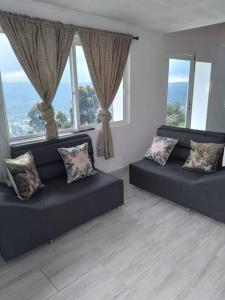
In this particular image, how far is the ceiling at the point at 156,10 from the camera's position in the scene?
8.37 feet

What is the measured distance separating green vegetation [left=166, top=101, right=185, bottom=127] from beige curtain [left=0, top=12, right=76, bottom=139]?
2.68 meters

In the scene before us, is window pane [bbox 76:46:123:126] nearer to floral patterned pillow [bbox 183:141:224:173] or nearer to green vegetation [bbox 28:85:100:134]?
green vegetation [bbox 28:85:100:134]

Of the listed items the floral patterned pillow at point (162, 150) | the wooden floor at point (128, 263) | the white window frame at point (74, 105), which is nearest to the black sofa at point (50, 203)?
the wooden floor at point (128, 263)

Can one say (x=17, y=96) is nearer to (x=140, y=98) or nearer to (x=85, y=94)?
(x=85, y=94)

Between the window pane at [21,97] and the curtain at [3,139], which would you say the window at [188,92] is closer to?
the window pane at [21,97]

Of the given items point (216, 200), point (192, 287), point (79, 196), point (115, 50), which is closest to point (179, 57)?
point (115, 50)

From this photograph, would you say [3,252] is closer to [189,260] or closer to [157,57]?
[189,260]

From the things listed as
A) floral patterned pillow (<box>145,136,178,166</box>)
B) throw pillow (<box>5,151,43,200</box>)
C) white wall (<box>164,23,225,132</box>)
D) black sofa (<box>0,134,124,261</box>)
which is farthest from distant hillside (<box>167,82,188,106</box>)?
throw pillow (<box>5,151,43,200</box>)

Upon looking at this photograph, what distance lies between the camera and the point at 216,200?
230cm

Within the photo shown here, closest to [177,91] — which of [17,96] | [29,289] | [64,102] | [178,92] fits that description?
[178,92]

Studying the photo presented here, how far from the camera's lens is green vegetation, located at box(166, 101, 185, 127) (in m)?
4.72

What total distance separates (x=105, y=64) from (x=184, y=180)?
200cm

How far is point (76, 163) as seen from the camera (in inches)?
102

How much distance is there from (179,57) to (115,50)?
5.93ft
